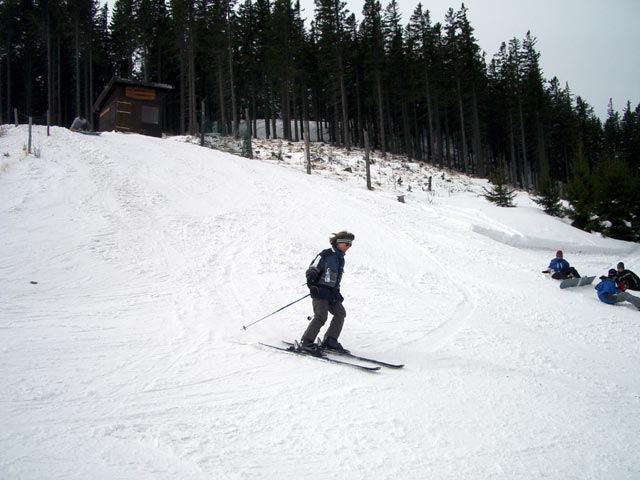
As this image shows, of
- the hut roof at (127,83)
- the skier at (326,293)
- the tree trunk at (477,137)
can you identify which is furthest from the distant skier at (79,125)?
the tree trunk at (477,137)

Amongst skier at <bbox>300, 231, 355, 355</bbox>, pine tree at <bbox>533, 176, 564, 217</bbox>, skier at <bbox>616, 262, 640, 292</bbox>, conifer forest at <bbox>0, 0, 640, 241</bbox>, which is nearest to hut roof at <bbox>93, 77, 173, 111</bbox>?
conifer forest at <bbox>0, 0, 640, 241</bbox>

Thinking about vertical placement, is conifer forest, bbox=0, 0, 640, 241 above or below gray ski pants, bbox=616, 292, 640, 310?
above

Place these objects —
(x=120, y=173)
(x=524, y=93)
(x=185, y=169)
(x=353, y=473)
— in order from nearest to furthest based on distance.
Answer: (x=353, y=473)
(x=120, y=173)
(x=185, y=169)
(x=524, y=93)

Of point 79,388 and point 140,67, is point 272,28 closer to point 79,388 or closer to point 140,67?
point 140,67

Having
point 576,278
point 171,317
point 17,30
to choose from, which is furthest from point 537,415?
point 17,30

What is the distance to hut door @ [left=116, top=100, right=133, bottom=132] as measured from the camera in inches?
1120

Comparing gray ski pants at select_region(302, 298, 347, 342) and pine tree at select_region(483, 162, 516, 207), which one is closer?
gray ski pants at select_region(302, 298, 347, 342)

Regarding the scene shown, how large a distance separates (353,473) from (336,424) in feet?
2.34

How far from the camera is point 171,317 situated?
260 inches

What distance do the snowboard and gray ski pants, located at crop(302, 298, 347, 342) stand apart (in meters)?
8.13

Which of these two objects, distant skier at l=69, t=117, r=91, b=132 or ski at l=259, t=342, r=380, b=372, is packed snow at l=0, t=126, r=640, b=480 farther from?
distant skier at l=69, t=117, r=91, b=132

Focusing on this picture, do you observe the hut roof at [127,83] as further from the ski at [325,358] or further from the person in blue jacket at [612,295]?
the person in blue jacket at [612,295]

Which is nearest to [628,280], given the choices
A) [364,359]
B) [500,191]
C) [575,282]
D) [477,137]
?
[575,282]

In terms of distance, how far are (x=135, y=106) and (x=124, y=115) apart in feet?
3.27
